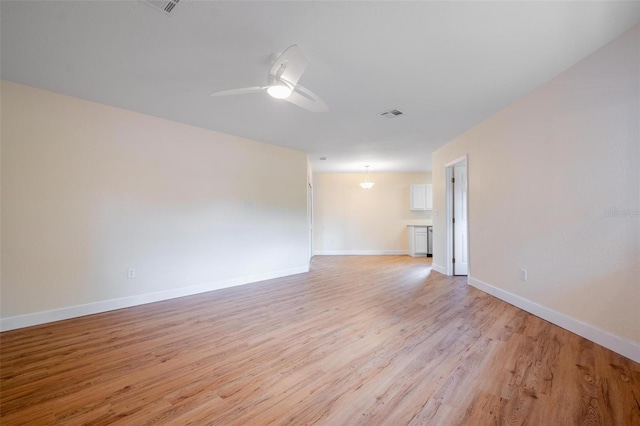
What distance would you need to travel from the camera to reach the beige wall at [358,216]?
8055 millimetres

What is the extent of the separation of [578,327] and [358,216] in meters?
5.93

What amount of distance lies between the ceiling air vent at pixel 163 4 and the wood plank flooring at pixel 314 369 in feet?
8.17

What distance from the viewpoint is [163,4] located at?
1689 mm

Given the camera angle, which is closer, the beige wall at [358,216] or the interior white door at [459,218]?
the interior white door at [459,218]

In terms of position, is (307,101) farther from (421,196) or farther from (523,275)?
(421,196)

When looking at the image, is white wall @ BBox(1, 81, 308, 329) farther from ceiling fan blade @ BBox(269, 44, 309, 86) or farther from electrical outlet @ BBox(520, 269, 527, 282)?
electrical outlet @ BBox(520, 269, 527, 282)

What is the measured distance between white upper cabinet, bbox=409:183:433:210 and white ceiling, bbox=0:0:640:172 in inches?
184

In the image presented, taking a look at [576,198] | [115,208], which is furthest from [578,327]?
[115,208]

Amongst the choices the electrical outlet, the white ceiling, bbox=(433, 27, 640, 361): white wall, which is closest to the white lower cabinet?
bbox=(433, 27, 640, 361): white wall

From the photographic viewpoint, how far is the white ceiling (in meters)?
1.75

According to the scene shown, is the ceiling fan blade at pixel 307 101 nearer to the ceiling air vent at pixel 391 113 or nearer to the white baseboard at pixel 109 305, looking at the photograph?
the ceiling air vent at pixel 391 113

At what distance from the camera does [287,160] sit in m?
5.22

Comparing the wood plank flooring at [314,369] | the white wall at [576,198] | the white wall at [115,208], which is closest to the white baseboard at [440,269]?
the white wall at [576,198]

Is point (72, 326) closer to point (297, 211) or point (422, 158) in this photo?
point (297, 211)
